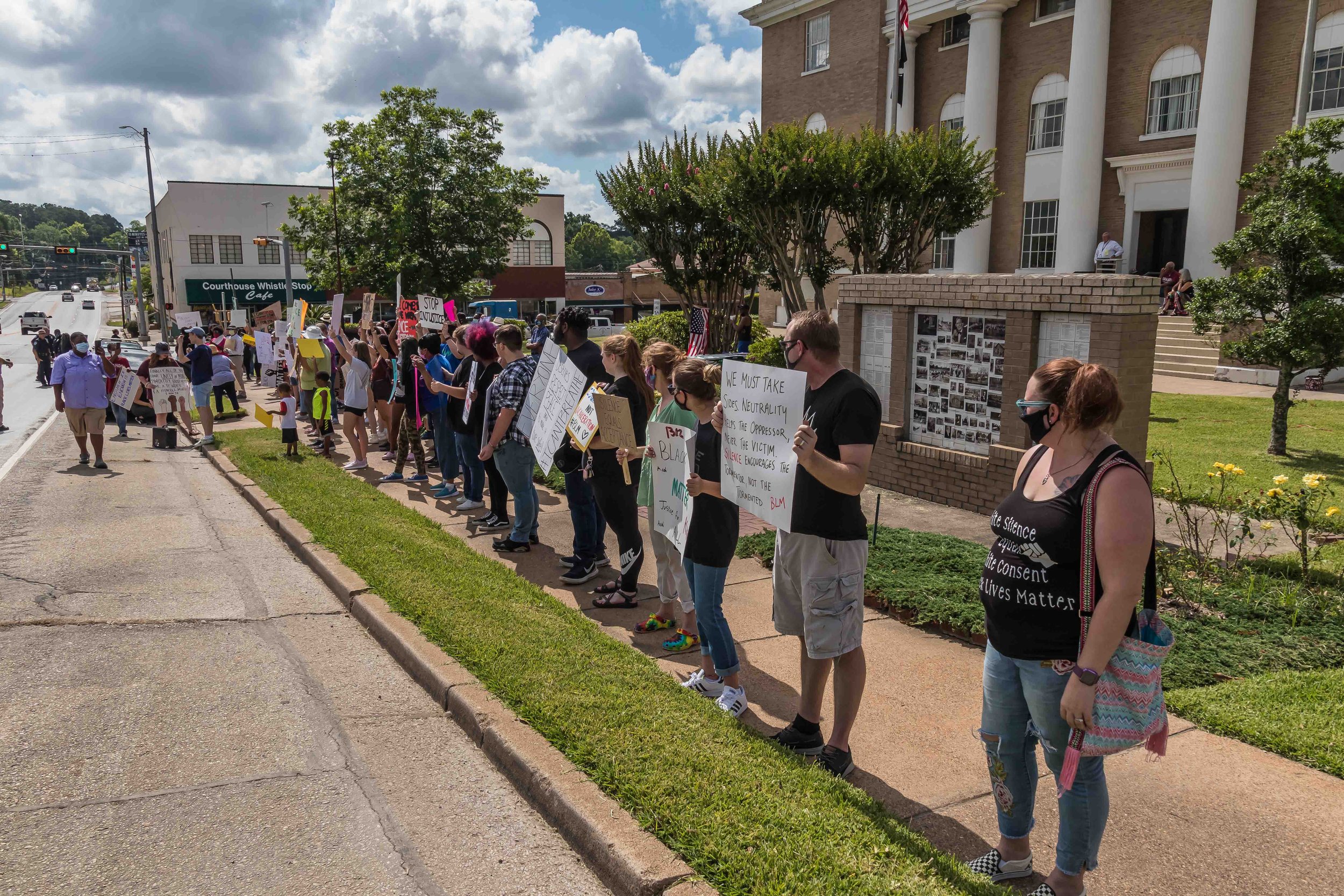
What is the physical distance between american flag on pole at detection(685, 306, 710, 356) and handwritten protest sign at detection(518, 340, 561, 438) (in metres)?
10.7

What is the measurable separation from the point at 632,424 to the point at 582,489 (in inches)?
47.0

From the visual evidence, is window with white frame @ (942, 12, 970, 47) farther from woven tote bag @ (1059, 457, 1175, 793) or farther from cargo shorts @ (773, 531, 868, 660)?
woven tote bag @ (1059, 457, 1175, 793)

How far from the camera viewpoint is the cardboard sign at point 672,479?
5.29 meters

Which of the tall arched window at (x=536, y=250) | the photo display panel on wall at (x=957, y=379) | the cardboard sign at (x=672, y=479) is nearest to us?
the cardboard sign at (x=672, y=479)

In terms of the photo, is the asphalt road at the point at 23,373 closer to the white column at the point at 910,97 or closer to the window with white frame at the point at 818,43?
the white column at the point at 910,97

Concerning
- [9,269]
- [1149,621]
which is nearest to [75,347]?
[1149,621]

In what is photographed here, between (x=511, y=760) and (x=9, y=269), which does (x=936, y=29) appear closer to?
(x=511, y=760)

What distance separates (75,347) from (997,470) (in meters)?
12.5

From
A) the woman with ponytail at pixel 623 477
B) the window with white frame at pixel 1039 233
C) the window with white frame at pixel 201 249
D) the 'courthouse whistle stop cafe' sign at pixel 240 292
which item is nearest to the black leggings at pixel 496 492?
the woman with ponytail at pixel 623 477

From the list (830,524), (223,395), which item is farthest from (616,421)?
(223,395)

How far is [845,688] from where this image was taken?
13.9 ft

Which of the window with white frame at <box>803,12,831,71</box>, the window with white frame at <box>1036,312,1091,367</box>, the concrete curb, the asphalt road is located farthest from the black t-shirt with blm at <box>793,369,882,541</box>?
the window with white frame at <box>803,12,831,71</box>

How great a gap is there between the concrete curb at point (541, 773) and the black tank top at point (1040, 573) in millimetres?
1418

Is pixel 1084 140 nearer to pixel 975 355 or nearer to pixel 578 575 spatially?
pixel 975 355
